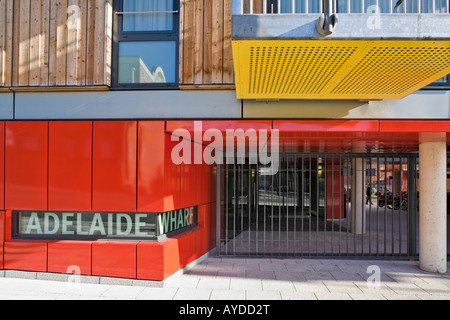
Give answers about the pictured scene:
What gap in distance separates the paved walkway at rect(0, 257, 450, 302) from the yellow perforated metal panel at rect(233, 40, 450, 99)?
3.52 m

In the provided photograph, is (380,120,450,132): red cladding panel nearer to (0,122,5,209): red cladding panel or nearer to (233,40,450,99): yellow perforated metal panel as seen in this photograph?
(233,40,450,99): yellow perforated metal panel

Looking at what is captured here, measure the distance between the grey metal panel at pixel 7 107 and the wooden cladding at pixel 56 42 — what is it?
257 mm

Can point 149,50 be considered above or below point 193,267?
above

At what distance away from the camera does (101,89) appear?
21.3ft

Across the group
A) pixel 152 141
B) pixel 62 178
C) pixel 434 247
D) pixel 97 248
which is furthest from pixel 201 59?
pixel 434 247

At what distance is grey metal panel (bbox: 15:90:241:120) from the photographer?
649 cm

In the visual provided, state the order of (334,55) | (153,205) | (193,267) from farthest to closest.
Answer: (193,267) < (153,205) < (334,55)

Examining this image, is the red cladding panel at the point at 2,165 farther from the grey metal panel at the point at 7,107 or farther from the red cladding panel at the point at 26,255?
the red cladding panel at the point at 26,255

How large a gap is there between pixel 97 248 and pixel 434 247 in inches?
272

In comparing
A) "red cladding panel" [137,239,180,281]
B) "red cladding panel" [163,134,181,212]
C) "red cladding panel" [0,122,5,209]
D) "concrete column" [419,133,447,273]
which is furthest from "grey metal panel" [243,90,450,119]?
"red cladding panel" [0,122,5,209]

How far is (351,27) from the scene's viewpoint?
396 centimetres

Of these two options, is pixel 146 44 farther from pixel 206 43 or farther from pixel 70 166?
pixel 70 166

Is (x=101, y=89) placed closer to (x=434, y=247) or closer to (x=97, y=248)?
(x=97, y=248)
